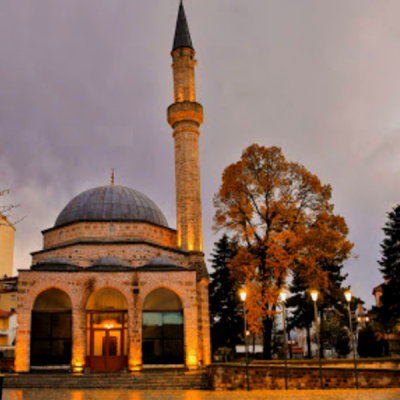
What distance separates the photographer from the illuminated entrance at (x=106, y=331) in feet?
80.7

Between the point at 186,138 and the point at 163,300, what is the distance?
10.1m

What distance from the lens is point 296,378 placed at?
17656 mm

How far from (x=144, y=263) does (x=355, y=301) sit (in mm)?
17195

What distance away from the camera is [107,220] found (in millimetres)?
30078

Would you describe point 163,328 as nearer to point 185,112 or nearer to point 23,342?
point 23,342

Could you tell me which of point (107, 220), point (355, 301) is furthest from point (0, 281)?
point (355, 301)

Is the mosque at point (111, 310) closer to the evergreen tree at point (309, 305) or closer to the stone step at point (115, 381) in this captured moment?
the stone step at point (115, 381)

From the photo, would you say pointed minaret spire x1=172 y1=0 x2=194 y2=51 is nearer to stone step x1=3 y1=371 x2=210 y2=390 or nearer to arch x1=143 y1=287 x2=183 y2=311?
arch x1=143 y1=287 x2=183 y2=311

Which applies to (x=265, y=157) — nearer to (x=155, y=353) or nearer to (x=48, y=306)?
(x=155, y=353)

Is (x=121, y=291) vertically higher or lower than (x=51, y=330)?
higher

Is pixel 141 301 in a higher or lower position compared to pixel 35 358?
higher

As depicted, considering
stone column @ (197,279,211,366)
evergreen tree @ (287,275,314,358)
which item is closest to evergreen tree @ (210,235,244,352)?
evergreen tree @ (287,275,314,358)

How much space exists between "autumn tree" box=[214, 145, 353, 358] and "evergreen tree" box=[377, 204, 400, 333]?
8.10 meters

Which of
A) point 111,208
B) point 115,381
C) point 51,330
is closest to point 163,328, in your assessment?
point 115,381
